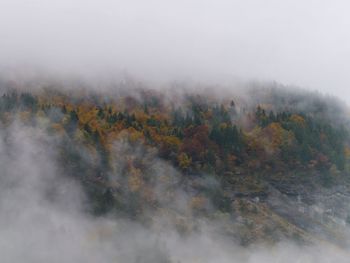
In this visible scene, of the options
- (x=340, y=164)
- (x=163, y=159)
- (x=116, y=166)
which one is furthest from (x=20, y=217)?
(x=340, y=164)

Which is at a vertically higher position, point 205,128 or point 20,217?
point 205,128

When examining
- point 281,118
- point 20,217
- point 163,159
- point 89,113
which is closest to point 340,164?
point 281,118

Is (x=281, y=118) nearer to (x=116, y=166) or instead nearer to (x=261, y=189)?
(x=261, y=189)

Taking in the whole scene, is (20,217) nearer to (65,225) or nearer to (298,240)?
(65,225)

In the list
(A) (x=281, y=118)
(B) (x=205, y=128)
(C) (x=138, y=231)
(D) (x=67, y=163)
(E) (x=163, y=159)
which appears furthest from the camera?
(A) (x=281, y=118)

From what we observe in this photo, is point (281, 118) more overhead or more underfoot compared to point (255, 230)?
more overhead

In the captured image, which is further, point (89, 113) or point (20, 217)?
point (89, 113)

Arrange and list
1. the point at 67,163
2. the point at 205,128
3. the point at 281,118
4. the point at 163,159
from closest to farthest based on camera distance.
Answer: the point at 67,163 < the point at 163,159 < the point at 205,128 < the point at 281,118

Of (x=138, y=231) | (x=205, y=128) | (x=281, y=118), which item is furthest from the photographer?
(x=281, y=118)

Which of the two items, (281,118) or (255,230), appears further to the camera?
(281,118)
